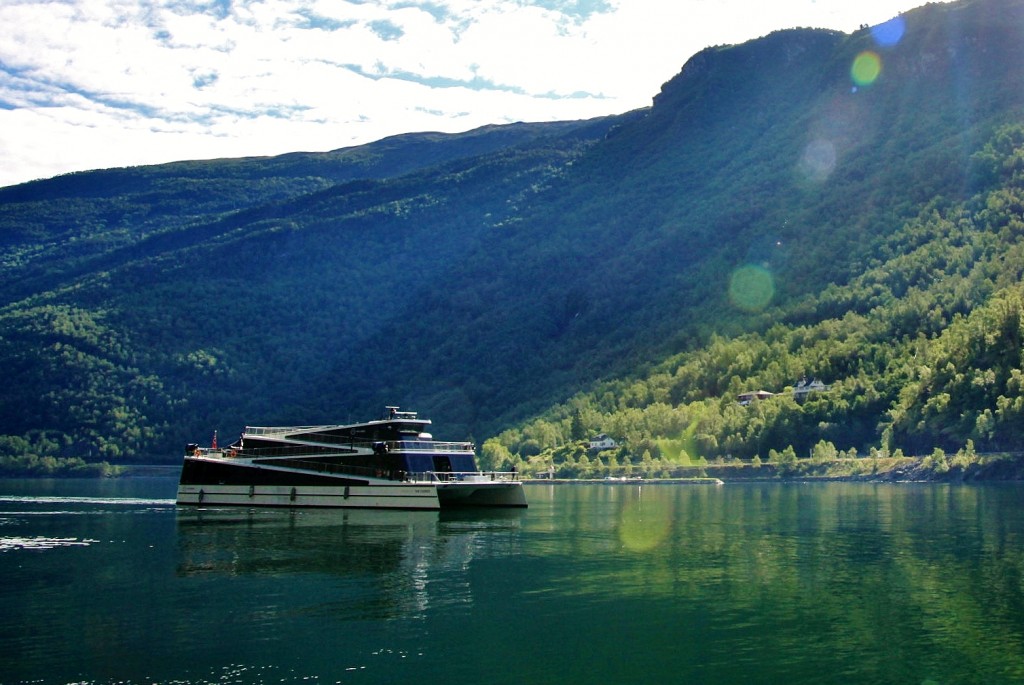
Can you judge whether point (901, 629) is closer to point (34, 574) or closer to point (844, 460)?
point (34, 574)

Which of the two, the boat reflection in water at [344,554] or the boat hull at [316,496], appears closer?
the boat reflection in water at [344,554]

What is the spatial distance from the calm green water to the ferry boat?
45.4ft

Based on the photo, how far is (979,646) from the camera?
38.5 m

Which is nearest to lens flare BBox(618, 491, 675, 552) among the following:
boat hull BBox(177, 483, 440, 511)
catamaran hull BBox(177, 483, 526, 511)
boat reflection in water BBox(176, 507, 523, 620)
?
boat reflection in water BBox(176, 507, 523, 620)

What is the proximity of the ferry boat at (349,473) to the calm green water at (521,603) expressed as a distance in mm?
13850

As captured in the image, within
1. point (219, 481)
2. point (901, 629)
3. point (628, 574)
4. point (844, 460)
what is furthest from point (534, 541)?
point (844, 460)

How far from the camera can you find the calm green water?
36312 millimetres

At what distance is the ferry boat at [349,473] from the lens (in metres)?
99.1

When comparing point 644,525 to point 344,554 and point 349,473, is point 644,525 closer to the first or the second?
point 344,554

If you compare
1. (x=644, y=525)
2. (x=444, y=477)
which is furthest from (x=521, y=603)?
(x=444, y=477)

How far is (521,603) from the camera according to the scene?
47750 millimetres

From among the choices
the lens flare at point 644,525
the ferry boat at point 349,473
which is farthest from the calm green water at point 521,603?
the ferry boat at point 349,473

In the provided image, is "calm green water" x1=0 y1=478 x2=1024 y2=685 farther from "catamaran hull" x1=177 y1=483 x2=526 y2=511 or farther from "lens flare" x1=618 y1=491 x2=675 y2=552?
"catamaran hull" x1=177 y1=483 x2=526 y2=511

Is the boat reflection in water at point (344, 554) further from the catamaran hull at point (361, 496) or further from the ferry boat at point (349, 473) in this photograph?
the ferry boat at point (349, 473)
